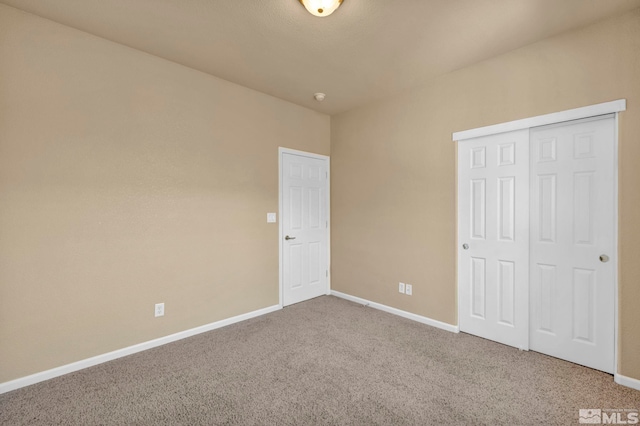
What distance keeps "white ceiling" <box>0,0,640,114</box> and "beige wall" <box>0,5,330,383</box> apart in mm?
291

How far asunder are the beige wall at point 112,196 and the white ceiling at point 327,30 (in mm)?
291

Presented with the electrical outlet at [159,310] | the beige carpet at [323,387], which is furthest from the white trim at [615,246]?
the electrical outlet at [159,310]

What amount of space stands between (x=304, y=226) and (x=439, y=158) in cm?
193

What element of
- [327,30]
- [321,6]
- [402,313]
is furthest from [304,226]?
[321,6]

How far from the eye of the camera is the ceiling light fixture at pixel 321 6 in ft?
6.31

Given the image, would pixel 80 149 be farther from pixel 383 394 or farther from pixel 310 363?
pixel 383 394

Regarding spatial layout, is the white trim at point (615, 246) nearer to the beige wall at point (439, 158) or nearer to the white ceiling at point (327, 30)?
the beige wall at point (439, 158)

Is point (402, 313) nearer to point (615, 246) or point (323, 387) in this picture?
point (323, 387)

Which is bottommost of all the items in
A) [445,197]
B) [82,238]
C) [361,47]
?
[82,238]

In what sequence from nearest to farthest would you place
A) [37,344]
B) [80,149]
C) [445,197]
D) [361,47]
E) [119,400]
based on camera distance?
[119,400] → [37,344] → [80,149] → [361,47] → [445,197]

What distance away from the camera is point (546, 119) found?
2441 mm

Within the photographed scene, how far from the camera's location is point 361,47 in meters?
2.52

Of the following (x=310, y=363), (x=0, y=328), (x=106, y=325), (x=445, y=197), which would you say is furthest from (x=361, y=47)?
(x=0, y=328)

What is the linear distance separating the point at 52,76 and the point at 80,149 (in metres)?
0.56
